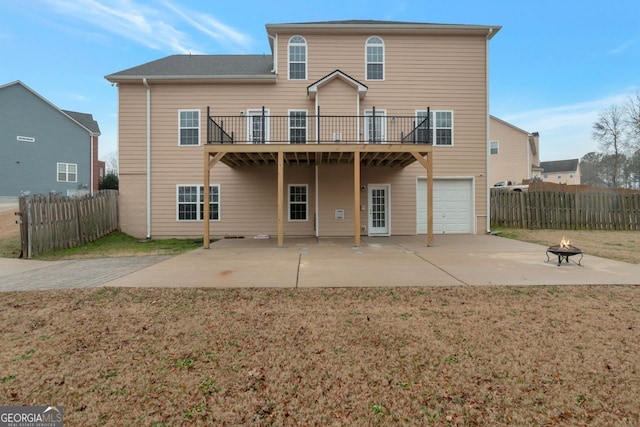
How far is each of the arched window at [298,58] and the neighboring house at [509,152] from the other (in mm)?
19523

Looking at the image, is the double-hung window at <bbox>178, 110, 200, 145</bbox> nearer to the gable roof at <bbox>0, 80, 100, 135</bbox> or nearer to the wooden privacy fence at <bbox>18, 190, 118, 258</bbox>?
the wooden privacy fence at <bbox>18, 190, 118, 258</bbox>

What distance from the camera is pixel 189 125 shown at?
13.4 meters

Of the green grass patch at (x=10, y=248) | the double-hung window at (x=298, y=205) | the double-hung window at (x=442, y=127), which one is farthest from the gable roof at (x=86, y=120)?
the double-hung window at (x=442, y=127)

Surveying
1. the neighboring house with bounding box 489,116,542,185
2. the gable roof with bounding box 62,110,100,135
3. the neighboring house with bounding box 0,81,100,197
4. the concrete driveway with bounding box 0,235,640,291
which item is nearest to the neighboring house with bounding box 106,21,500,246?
the concrete driveway with bounding box 0,235,640,291

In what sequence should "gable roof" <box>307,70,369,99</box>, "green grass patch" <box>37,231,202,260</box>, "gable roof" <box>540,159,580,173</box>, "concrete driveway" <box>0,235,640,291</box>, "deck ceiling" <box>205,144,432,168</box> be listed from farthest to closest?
"gable roof" <box>540,159,580,173</box>
"gable roof" <box>307,70,369,99</box>
"deck ceiling" <box>205,144,432,168</box>
"green grass patch" <box>37,231,202,260</box>
"concrete driveway" <box>0,235,640,291</box>

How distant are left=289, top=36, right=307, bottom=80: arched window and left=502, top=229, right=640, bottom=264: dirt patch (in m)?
10.7

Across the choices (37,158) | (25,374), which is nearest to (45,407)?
(25,374)

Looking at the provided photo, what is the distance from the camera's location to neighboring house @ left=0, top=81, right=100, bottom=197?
2153 cm

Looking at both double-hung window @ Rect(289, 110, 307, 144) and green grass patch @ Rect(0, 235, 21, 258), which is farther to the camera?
double-hung window @ Rect(289, 110, 307, 144)

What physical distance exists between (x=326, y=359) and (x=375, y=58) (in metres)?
13.3

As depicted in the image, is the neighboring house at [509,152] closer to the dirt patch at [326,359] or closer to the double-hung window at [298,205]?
the double-hung window at [298,205]

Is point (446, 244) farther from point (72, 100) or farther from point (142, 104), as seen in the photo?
point (72, 100)

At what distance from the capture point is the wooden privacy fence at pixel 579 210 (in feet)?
49.5

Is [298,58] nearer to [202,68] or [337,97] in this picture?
[337,97]
